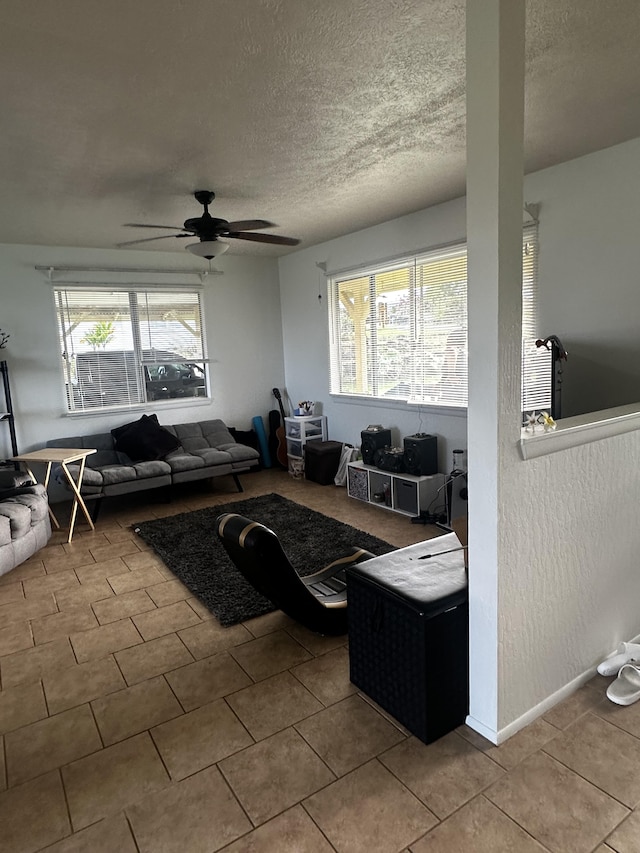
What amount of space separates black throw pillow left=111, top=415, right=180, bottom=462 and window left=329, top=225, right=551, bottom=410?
197 centimetres

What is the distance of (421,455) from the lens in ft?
15.5

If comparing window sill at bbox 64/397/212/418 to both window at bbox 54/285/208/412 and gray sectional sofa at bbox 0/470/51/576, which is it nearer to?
window at bbox 54/285/208/412

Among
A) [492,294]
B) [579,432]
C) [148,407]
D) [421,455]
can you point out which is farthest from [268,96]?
[148,407]

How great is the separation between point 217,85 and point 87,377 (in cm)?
419

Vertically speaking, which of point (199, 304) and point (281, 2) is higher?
point (281, 2)

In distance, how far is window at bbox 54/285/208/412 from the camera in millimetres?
5699

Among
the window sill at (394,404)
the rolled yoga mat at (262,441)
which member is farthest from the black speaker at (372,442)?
the rolled yoga mat at (262,441)

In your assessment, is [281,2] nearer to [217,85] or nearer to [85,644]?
[217,85]

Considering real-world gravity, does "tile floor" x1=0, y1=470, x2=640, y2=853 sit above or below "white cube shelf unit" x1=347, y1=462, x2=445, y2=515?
below

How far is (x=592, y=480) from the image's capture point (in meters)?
2.25

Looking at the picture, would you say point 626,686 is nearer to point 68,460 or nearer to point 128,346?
point 68,460

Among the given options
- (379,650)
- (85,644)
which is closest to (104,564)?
(85,644)

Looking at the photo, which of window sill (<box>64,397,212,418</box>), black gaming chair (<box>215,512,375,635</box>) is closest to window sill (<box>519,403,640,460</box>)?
black gaming chair (<box>215,512,375,635</box>)

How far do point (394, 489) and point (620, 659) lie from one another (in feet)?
8.54
